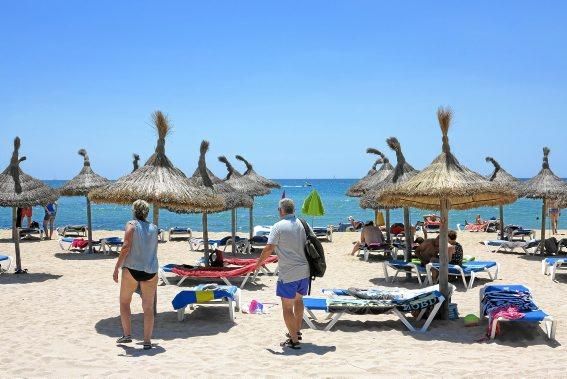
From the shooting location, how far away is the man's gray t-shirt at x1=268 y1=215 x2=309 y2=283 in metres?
5.71

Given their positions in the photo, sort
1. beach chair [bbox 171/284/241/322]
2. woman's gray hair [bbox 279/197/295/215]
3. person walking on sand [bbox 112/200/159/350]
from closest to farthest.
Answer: person walking on sand [bbox 112/200/159/350]
woman's gray hair [bbox 279/197/295/215]
beach chair [bbox 171/284/241/322]

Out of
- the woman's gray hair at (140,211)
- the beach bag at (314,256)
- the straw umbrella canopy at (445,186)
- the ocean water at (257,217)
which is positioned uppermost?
the straw umbrella canopy at (445,186)

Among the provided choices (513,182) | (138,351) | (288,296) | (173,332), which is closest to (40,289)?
(173,332)

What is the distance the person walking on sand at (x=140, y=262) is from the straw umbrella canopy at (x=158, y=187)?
176cm

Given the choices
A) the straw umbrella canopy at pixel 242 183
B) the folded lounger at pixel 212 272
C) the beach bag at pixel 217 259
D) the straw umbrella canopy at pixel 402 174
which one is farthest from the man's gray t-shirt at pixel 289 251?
the straw umbrella canopy at pixel 242 183

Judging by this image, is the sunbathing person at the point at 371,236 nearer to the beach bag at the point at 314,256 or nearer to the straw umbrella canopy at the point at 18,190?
the straw umbrella canopy at the point at 18,190

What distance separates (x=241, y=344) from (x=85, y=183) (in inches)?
412

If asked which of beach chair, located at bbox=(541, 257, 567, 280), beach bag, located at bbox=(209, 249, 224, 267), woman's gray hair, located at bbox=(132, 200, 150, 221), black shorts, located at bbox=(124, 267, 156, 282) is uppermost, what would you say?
woman's gray hair, located at bbox=(132, 200, 150, 221)

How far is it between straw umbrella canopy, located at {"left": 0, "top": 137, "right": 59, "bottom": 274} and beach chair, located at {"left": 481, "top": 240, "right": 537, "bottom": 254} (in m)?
10.7

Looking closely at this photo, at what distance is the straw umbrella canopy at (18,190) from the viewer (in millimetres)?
10922

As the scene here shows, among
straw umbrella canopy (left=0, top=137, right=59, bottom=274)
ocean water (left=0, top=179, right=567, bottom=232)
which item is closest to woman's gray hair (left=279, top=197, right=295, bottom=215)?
straw umbrella canopy (left=0, top=137, right=59, bottom=274)

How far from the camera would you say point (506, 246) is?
1475cm

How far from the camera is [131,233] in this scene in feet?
18.6

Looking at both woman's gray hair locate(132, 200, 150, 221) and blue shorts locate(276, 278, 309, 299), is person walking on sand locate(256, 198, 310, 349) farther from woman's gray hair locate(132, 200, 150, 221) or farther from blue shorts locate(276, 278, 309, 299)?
woman's gray hair locate(132, 200, 150, 221)
